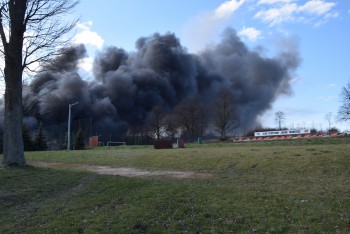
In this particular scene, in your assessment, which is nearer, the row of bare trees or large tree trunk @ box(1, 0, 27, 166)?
large tree trunk @ box(1, 0, 27, 166)

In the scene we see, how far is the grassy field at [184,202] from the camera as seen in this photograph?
25.3 feet

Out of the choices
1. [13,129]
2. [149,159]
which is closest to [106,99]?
[149,159]

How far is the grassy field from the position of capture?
770 centimetres

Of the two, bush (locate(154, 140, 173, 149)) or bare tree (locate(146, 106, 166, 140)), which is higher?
bare tree (locate(146, 106, 166, 140))

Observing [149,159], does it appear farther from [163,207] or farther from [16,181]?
[163,207]

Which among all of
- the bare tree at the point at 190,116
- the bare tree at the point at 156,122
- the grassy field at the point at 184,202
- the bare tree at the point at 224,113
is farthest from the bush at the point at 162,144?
the bare tree at the point at 156,122

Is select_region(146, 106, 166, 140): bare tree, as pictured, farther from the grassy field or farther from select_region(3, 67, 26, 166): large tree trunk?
the grassy field

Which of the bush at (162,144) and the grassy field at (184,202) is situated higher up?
the bush at (162,144)

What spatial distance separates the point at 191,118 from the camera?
7025cm

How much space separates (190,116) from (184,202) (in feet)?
199

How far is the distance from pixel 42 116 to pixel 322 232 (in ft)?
196

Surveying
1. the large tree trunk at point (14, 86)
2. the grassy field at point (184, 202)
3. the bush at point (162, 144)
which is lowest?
the grassy field at point (184, 202)

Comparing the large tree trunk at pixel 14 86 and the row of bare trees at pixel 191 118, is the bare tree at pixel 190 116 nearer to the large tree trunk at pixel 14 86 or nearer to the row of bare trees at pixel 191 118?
the row of bare trees at pixel 191 118

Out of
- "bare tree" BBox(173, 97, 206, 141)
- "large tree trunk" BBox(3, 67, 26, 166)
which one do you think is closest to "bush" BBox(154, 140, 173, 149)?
"large tree trunk" BBox(3, 67, 26, 166)
